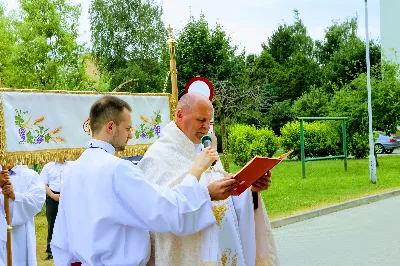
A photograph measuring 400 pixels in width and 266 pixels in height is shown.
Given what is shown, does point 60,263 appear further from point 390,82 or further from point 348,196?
point 390,82

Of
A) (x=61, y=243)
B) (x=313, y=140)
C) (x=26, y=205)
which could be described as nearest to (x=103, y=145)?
(x=61, y=243)

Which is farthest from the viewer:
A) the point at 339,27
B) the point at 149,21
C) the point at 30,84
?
the point at 339,27

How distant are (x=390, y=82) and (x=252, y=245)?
2200 centimetres

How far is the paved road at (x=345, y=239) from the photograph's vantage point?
9609mm

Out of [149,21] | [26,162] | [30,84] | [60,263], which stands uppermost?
[149,21]

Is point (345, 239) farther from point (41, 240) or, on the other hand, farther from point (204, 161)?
point (204, 161)

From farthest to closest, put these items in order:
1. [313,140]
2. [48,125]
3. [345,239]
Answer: [313,140]
[345,239]
[48,125]

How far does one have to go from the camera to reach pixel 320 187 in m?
19.2

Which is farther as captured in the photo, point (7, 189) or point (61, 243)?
point (7, 189)

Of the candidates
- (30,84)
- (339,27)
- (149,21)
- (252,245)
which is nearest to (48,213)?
(252,245)

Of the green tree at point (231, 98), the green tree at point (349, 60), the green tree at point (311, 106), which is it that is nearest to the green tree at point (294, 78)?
the green tree at point (349, 60)

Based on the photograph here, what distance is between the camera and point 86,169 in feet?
11.8

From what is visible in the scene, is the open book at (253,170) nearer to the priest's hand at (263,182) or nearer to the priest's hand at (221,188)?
the priest's hand at (221,188)

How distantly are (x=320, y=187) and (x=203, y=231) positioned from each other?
15961mm
